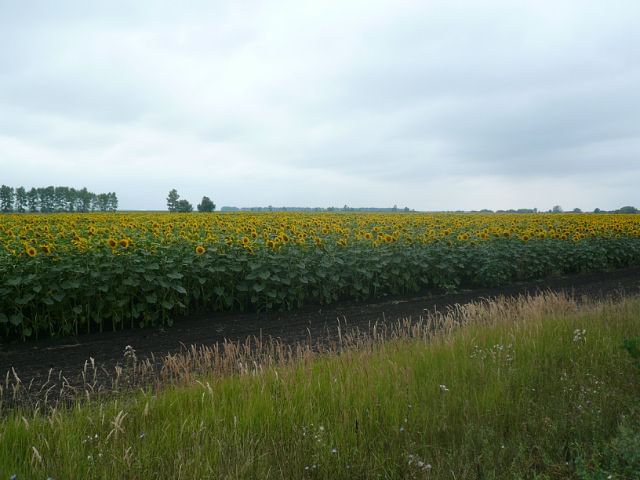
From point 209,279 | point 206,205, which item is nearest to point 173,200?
point 206,205

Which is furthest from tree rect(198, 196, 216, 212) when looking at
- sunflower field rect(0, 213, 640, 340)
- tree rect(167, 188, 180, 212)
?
sunflower field rect(0, 213, 640, 340)

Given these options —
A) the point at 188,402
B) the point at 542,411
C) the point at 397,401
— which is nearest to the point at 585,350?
the point at 542,411

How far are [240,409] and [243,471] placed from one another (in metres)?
0.81

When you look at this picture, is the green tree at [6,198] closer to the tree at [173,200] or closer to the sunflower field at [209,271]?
the tree at [173,200]

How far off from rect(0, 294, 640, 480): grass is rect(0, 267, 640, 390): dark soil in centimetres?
220

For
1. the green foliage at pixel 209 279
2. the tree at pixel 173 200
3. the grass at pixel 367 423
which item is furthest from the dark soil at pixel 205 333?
the tree at pixel 173 200

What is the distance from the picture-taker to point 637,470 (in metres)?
3.02

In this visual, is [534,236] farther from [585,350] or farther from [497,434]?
[497,434]

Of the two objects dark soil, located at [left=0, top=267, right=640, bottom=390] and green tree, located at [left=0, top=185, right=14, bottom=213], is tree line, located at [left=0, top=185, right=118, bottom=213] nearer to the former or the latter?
green tree, located at [left=0, top=185, right=14, bottom=213]

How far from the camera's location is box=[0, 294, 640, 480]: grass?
3076 mm

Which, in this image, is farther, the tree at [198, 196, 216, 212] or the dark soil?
the tree at [198, 196, 216, 212]

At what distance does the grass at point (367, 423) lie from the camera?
3.08 m

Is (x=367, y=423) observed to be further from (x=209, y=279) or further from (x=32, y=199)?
(x=32, y=199)

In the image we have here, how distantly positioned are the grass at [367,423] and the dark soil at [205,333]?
7.21 feet
